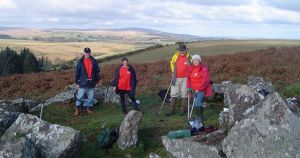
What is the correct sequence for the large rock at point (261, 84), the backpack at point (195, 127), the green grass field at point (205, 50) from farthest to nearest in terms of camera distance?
the green grass field at point (205, 50) → the large rock at point (261, 84) → the backpack at point (195, 127)

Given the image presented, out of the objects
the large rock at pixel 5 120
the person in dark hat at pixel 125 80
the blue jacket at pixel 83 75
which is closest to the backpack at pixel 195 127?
the person in dark hat at pixel 125 80

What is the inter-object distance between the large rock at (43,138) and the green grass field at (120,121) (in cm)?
98

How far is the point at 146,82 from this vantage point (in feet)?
86.8

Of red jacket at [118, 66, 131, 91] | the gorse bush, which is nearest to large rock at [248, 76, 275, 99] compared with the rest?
the gorse bush

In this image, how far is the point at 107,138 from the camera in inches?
514

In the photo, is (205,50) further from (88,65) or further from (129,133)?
(129,133)

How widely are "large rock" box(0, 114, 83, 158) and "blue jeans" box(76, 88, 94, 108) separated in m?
5.16

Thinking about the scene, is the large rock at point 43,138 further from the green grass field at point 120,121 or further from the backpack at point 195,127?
the backpack at point 195,127

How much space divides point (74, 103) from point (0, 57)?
176ft

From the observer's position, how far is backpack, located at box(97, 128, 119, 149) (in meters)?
13.0

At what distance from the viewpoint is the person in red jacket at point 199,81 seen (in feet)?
49.9

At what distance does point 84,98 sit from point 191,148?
806 cm

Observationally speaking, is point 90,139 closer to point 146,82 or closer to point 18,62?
point 146,82

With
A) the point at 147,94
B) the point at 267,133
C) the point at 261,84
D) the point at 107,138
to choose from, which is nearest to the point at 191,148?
the point at 267,133
